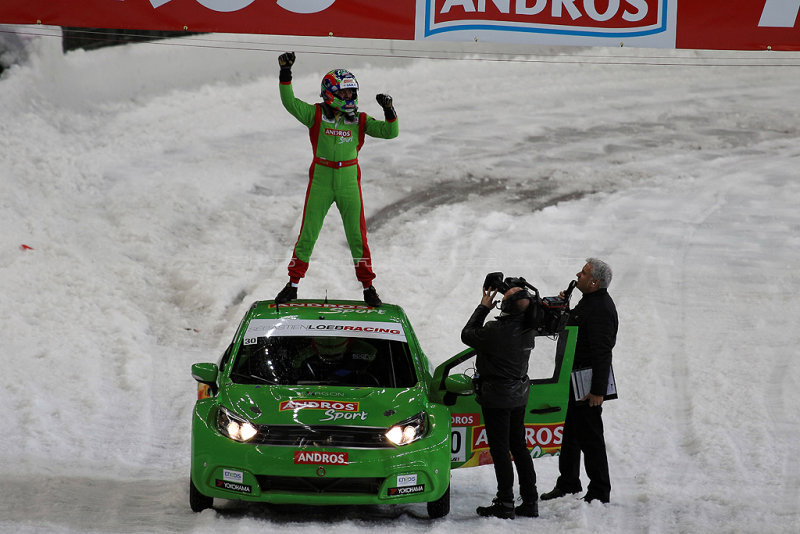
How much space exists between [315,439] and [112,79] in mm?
13279

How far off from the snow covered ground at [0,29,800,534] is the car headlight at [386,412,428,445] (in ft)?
1.69

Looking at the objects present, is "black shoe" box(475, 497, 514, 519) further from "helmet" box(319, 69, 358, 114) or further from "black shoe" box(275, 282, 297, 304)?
"helmet" box(319, 69, 358, 114)

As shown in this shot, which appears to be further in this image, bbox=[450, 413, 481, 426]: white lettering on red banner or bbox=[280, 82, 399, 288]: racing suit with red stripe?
bbox=[280, 82, 399, 288]: racing suit with red stripe

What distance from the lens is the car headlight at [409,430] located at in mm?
5941

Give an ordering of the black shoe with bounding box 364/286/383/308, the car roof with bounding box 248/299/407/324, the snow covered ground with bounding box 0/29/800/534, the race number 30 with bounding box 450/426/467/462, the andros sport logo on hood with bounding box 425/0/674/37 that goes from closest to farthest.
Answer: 1. the race number 30 with bounding box 450/426/467/462
2. the car roof with bounding box 248/299/407/324
3. the snow covered ground with bounding box 0/29/800/534
4. the black shoe with bounding box 364/286/383/308
5. the andros sport logo on hood with bounding box 425/0/674/37

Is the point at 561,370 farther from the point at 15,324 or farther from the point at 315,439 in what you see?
the point at 15,324

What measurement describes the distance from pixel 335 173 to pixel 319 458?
328cm

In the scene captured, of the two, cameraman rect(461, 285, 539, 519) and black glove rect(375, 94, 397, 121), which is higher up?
black glove rect(375, 94, 397, 121)

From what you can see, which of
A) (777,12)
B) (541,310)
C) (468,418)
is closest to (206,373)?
(468,418)

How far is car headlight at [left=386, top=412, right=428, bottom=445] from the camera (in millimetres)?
5941

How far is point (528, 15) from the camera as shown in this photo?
10266mm

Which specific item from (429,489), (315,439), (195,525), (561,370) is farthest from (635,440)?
(195,525)

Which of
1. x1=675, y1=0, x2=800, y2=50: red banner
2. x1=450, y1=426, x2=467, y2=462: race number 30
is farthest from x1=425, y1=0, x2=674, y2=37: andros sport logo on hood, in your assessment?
x1=450, y1=426, x2=467, y2=462: race number 30

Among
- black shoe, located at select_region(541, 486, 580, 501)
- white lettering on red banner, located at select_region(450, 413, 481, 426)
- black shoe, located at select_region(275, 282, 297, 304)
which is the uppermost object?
A: black shoe, located at select_region(275, 282, 297, 304)
